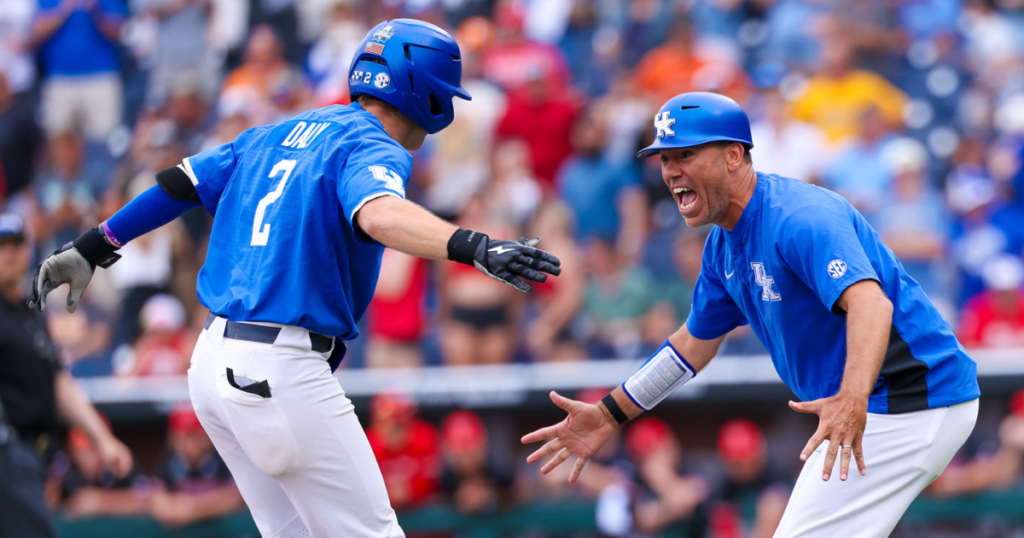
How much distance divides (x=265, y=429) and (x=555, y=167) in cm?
649

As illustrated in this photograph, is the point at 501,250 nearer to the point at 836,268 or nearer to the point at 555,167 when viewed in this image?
the point at 836,268

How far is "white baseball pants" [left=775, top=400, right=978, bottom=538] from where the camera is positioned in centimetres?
378

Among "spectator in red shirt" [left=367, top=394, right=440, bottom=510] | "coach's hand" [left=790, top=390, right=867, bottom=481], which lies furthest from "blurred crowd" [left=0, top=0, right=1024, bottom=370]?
"coach's hand" [left=790, top=390, right=867, bottom=481]

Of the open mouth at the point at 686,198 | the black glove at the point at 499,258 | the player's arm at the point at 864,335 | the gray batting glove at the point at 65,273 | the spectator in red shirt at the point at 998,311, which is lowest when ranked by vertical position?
the spectator in red shirt at the point at 998,311

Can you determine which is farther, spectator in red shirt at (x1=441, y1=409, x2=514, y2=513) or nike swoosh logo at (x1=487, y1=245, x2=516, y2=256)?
spectator in red shirt at (x1=441, y1=409, x2=514, y2=513)

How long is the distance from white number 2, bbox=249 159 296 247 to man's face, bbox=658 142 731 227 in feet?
4.55

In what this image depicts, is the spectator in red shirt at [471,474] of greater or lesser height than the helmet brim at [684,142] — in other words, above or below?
below

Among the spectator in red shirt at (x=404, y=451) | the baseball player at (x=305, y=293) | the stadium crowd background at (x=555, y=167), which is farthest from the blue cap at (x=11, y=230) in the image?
the spectator in red shirt at (x=404, y=451)

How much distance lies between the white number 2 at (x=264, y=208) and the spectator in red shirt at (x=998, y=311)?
6.16 meters

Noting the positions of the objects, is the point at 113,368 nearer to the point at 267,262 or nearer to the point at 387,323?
the point at 387,323

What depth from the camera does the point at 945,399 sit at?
3.84 metres

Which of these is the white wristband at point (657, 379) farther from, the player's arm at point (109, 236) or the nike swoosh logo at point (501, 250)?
the player's arm at point (109, 236)

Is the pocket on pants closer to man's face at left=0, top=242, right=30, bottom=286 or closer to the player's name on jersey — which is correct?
the player's name on jersey

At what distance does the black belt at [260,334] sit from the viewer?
12.1 feet
